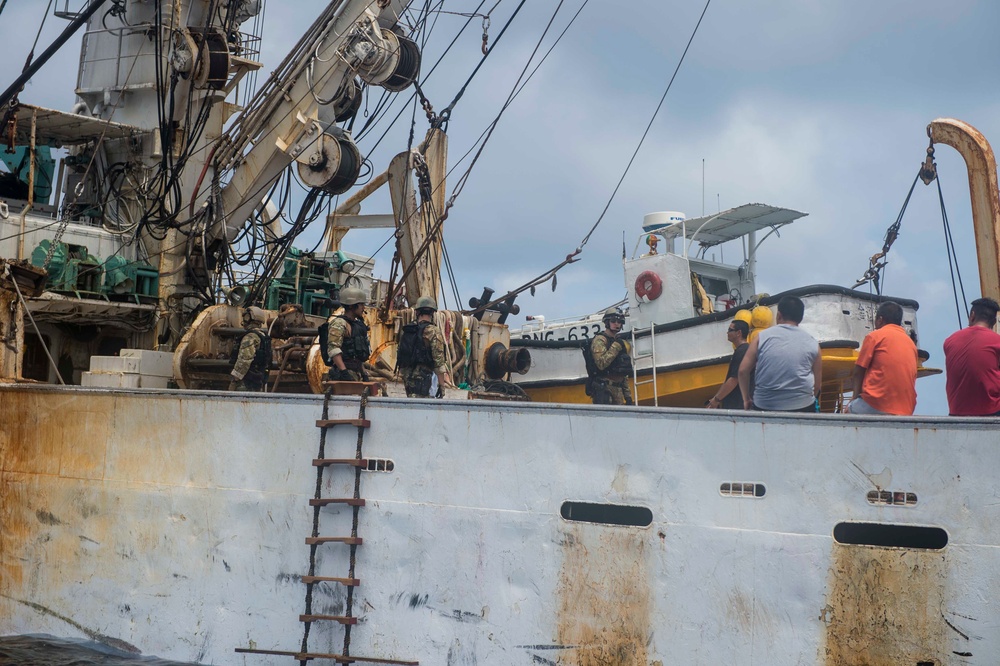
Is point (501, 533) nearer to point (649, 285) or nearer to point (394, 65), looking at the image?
point (394, 65)

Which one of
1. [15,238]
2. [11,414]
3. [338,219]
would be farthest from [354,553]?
[338,219]

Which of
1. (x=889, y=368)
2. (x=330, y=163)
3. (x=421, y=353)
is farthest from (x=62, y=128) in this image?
(x=889, y=368)

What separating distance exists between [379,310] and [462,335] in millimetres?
1139

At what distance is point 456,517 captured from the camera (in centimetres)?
757

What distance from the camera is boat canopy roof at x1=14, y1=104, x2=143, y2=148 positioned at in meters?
12.8

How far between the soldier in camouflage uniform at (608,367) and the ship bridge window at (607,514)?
430cm

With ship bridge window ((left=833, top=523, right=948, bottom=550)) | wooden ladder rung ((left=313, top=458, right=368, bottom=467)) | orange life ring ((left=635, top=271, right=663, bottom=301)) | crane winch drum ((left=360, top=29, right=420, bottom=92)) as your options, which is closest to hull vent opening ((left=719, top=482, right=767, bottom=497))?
ship bridge window ((left=833, top=523, right=948, bottom=550))

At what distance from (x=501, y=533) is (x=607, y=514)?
80cm

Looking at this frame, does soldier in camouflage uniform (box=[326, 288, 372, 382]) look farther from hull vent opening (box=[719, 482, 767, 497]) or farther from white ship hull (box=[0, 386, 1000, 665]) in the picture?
hull vent opening (box=[719, 482, 767, 497])

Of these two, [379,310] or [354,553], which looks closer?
[354,553]

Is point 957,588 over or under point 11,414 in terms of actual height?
under

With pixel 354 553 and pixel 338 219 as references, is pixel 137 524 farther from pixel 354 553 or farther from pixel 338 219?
pixel 338 219

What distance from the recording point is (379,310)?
38.4 feet

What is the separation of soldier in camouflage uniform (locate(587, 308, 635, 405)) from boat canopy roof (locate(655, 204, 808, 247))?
15.2 feet
